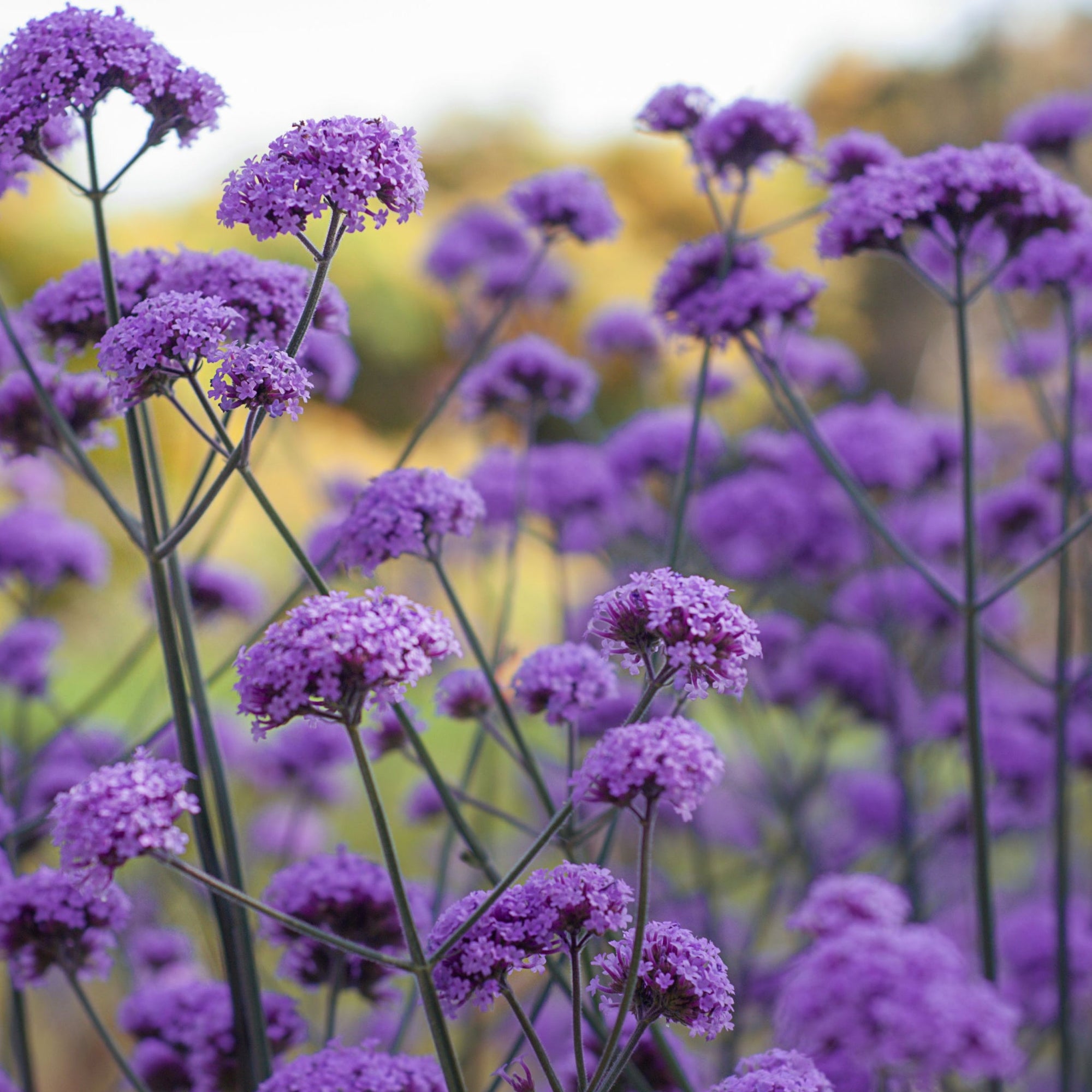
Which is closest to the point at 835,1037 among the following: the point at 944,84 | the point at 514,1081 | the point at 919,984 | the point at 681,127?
the point at 919,984


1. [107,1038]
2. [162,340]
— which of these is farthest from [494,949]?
[162,340]

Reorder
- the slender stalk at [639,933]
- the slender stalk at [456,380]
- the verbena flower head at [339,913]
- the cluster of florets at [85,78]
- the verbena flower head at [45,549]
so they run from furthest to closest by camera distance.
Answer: the verbena flower head at [45,549]
the slender stalk at [456,380]
the verbena flower head at [339,913]
the cluster of florets at [85,78]
the slender stalk at [639,933]

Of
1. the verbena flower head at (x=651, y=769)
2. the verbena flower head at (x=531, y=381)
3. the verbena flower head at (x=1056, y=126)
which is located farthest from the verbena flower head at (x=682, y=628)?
the verbena flower head at (x=1056, y=126)

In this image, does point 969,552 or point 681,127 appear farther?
point 681,127

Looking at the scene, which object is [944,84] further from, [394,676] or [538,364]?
[394,676]

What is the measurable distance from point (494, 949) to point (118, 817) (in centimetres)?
29

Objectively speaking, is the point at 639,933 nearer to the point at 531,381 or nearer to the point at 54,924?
the point at 54,924

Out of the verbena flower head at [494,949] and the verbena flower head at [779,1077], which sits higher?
the verbena flower head at [494,949]

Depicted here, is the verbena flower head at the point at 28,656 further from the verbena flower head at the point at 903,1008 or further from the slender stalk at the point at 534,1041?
the verbena flower head at the point at 903,1008

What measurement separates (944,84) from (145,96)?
371 inches

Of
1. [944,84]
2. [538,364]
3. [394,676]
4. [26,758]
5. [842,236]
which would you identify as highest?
[944,84]

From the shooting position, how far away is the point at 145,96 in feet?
3.54

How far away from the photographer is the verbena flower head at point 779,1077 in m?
0.83

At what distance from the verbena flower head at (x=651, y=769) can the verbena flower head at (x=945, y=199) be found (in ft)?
2.81
